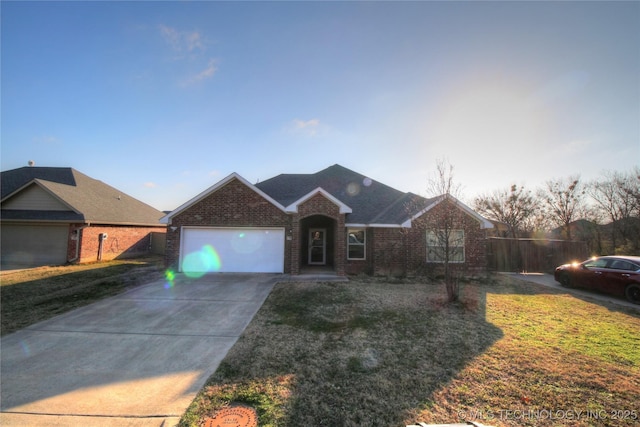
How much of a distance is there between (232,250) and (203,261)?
1436 mm

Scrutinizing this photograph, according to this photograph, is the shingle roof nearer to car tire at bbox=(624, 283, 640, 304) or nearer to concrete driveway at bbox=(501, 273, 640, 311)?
concrete driveway at bbox=(501, 273, 640, 311)

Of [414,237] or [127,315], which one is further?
[414,237]

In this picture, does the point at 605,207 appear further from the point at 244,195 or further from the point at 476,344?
the point at 244,195

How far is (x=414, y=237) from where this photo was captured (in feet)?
42.8

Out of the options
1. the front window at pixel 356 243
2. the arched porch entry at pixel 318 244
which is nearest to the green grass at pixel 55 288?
the arched porch entry at pixel 318 244

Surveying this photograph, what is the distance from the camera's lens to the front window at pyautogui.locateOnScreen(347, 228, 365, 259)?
13609mm

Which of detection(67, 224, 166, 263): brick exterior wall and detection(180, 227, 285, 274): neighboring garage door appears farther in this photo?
detection(67, 224, 166, 263): brick exterior wall

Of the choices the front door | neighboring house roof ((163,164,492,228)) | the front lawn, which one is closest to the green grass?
neighboring house roof ((163,164,492,228))

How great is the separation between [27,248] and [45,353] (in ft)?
53.0

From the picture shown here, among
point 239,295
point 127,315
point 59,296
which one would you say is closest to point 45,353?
point 127,315

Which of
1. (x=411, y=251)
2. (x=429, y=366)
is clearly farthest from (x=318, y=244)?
(x=429, y=366)

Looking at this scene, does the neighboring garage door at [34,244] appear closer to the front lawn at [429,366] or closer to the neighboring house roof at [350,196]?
the neighboring house roof at [350,196]

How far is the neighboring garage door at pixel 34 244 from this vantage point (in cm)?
1576

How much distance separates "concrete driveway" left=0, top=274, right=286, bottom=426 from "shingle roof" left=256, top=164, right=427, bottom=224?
24.9 ft
